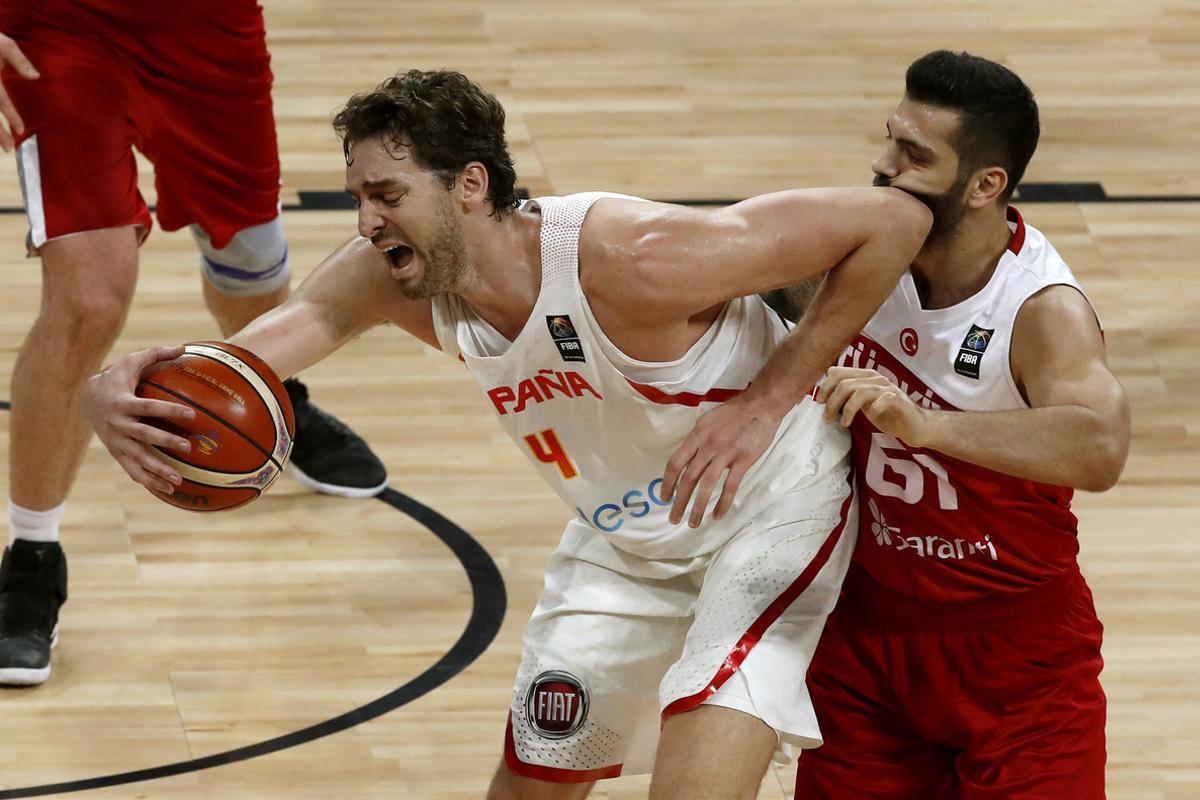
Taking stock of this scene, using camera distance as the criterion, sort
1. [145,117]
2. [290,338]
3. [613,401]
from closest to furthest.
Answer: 1. [613,401]
2. [290,338]
3. [145,117]

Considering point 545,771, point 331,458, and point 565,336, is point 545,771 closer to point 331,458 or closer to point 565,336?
point 565,336

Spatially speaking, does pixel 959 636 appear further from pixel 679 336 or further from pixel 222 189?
pixel 222 189

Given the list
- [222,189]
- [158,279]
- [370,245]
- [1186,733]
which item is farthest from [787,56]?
[370,245]

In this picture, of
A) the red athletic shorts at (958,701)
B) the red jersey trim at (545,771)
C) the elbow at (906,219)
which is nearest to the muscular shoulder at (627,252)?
the elbow at (906,219)

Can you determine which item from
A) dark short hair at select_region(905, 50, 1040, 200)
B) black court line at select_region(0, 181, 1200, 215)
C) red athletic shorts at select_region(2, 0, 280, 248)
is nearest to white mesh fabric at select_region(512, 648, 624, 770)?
dark short hair at select_region(905, 50, 1040, 200)

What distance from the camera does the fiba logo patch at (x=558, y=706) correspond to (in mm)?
3754

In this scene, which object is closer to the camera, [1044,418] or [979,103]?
[1044,418]

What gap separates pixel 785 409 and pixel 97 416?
117cm

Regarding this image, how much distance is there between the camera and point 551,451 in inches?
147

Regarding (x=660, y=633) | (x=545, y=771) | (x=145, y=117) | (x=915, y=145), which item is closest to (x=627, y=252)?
(x=915, y=145)

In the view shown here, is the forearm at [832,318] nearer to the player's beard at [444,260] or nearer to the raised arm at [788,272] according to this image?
the raised arm at [788,272]

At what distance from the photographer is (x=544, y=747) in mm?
3760

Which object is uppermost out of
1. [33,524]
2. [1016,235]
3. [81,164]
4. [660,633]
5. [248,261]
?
[1016,235]

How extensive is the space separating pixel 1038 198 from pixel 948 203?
3.95m
